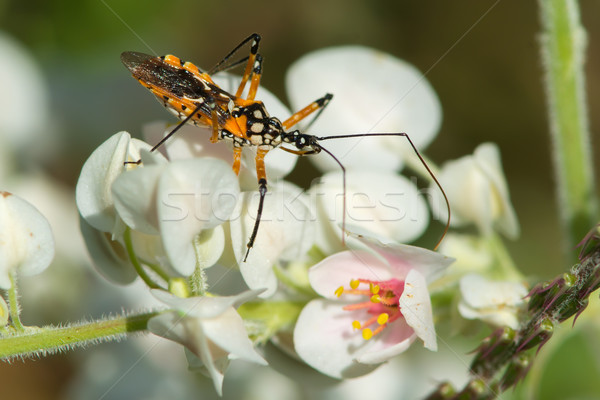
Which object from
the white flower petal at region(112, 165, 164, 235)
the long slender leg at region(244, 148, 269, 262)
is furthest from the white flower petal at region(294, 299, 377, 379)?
the white flower petal at region(112, 165, 164, 235)

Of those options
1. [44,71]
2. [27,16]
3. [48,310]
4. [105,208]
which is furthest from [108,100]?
[105,208]

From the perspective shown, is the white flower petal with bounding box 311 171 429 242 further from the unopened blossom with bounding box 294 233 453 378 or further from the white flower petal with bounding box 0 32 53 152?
the white flower petal with bounding box 0 32 53 152

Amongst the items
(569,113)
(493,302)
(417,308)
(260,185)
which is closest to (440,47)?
(569,113)

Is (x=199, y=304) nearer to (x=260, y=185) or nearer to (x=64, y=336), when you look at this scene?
(x=64, y=336)

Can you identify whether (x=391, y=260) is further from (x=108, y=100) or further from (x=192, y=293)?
(x=108, y=100)

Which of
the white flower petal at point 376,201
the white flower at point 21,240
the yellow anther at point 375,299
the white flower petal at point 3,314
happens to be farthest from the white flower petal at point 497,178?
the white flower petal at point 3,314
